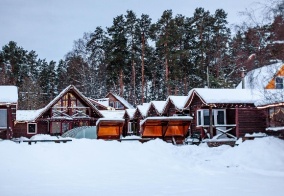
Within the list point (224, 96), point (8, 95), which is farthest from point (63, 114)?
point (224, 96)

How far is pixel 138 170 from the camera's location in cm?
1218

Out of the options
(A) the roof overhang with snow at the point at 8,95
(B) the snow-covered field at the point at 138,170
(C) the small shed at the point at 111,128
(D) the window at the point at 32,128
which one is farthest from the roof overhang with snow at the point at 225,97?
(D) the window at the point at 32,128

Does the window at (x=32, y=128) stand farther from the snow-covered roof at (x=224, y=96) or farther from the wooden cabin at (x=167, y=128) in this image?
the snow-covered roof at (x=224, y=96)

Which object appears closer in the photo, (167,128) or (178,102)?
(167,128)

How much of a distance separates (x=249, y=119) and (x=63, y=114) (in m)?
19.4

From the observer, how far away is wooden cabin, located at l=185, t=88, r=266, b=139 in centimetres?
2561

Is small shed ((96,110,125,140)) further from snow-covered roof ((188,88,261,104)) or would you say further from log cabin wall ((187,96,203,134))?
snow-covered roof ((188,88,261,104))

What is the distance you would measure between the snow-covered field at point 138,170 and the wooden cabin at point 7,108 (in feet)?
41.6

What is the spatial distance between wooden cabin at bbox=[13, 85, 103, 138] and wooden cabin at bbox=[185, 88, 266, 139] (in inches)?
542

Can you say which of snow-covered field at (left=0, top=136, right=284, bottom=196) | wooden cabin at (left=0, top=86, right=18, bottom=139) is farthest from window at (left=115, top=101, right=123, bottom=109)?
snow-covered field at (left=0, top=136, right=284, bottom=196)

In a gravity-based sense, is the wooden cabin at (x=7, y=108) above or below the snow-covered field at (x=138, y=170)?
above

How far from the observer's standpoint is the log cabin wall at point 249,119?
25.5m

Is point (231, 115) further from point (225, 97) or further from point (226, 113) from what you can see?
point (225, 97)

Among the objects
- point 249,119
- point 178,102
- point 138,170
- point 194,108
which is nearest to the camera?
point 138,170
